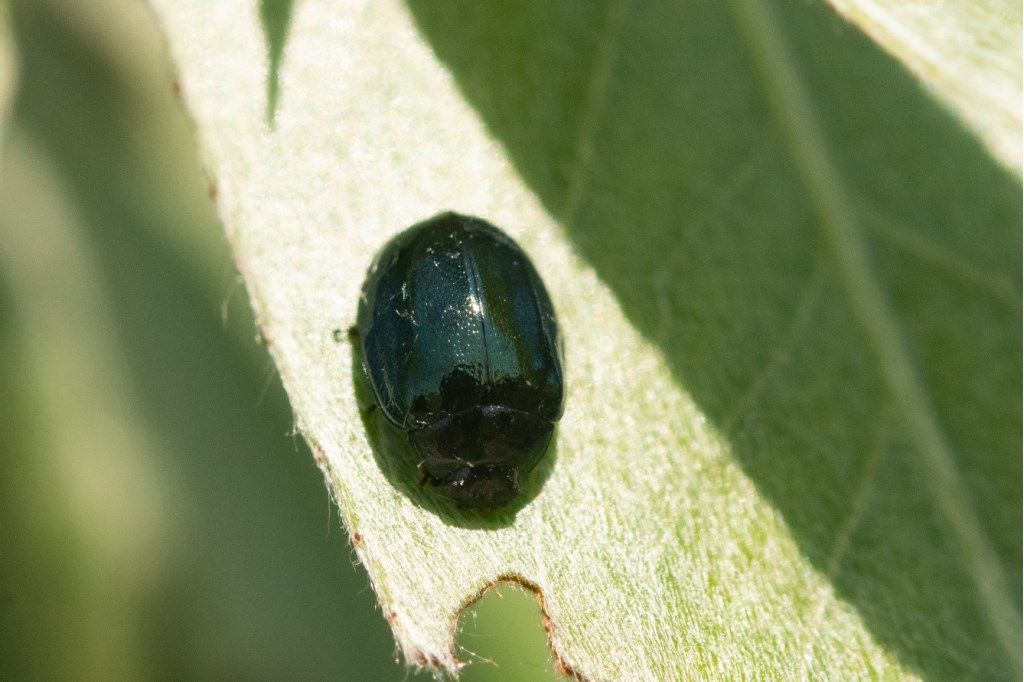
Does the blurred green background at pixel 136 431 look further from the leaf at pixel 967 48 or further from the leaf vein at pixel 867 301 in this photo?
the leaf at pixel 967 48

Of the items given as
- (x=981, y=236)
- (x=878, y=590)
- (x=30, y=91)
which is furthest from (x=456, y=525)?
(x=30, y=91)

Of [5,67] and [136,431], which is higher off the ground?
[5,67]

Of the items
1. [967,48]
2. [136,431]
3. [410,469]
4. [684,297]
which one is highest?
[967,48]

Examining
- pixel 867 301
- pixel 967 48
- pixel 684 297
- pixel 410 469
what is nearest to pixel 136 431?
pixel 410 469

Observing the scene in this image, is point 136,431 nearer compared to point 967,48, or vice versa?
point 967,48

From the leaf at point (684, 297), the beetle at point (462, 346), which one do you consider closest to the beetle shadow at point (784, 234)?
the leaf at point (684, 297)

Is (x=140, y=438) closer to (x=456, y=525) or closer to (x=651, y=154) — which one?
(x=456, y=525)

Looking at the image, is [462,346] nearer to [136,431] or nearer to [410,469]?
[410,469]
